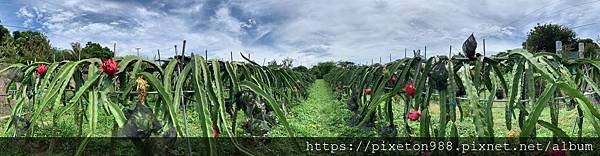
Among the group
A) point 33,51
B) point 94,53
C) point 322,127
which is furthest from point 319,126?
point 94,53

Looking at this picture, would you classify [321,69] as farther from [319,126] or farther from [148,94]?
[148,94]

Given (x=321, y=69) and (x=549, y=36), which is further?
(x=321, y=69)

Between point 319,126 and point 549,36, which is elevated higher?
point 549,36

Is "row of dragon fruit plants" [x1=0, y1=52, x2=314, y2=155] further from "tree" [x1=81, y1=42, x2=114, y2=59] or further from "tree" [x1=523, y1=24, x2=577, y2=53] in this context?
"tree" [x1=523, y1=24, x2=577, y2=53]

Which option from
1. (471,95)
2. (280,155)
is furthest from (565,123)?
(471,95)

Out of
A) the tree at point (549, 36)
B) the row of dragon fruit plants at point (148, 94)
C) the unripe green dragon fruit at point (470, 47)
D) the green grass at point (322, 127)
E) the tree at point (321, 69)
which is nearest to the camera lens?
the row of dragon fruit plants at point (148, 94)

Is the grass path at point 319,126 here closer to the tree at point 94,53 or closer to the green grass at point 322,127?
the green grass at point 322,127

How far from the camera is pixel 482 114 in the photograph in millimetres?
1861

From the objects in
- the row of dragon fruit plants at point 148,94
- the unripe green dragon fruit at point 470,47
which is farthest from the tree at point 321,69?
the unripe green dragon fruit at point 470,47

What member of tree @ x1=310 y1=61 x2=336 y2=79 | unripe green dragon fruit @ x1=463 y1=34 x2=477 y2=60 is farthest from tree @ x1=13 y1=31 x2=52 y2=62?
tree @ x1=310 y1=61 x2=336 y2=79

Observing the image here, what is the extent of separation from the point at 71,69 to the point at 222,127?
0.65m

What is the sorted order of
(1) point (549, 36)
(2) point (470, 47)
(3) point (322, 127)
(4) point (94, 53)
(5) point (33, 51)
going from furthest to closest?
(1) point (549, 36), (4) point (94, 53), (5) point (33, 51), (3) point (322, 127), (2) point (470, 47)

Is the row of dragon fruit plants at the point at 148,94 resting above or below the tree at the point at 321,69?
below

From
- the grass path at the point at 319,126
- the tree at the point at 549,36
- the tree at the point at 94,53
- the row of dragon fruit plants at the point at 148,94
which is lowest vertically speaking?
the grass path at the point at 319,126
